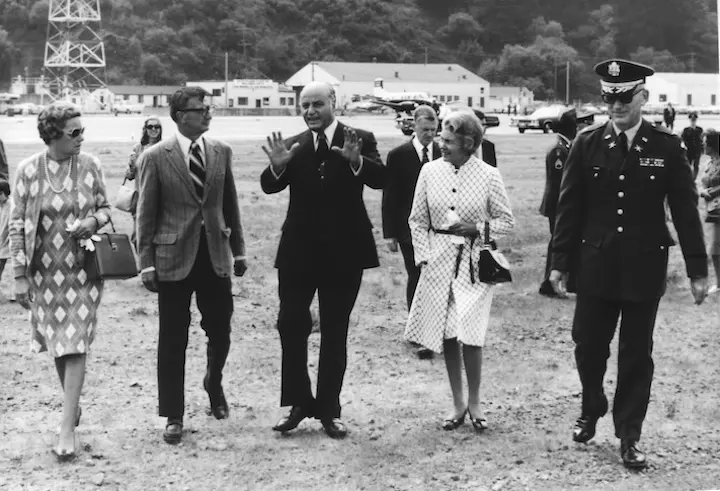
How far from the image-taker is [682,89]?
118 metres

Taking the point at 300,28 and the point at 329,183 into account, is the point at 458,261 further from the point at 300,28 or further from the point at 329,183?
the point at 300,28

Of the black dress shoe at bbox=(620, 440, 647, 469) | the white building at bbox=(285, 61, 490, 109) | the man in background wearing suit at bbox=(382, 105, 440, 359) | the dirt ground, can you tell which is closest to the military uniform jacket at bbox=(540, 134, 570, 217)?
the dirt ground

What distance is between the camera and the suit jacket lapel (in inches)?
227

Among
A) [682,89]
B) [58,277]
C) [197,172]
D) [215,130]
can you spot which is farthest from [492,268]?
[682,89]

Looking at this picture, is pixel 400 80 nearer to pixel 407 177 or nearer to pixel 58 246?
pixel 407 177

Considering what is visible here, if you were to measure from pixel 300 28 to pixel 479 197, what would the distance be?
16568 cm

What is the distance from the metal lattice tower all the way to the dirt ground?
388ft

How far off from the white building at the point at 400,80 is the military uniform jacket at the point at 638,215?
11488cm

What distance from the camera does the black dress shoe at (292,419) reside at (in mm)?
5949

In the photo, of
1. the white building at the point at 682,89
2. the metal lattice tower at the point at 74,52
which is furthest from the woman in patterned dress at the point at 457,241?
the metal lattice tower at the point at 74,52

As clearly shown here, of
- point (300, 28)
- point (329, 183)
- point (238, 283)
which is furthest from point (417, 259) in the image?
point (300, 28)

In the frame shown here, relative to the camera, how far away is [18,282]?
548 cm

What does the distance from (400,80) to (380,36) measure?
41.2m

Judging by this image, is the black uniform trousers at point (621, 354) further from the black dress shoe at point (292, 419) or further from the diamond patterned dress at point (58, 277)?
the diamond patterned dress at point (58, 277)
